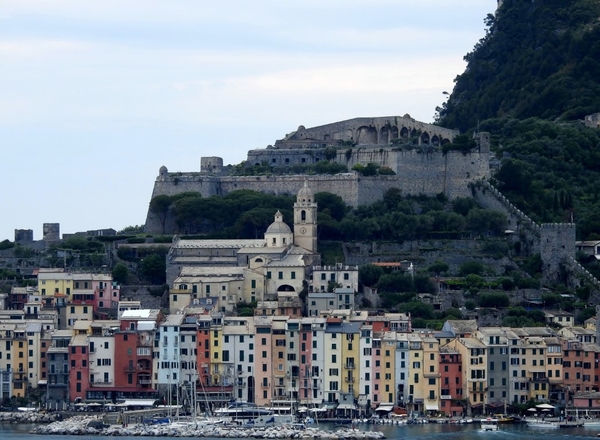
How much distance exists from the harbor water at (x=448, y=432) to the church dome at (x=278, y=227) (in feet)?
65.8

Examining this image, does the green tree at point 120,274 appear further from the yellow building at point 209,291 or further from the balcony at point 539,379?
the balcony at point 539,379

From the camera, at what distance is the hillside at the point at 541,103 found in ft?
358

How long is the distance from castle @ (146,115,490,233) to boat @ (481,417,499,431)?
86.6 feet

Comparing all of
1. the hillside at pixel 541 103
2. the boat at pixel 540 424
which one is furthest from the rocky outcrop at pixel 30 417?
the hillside at pixel 541 103

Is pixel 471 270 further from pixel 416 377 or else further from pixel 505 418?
pixel 505 418

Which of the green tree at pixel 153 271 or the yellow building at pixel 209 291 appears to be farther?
the green tree at pixel 153 271

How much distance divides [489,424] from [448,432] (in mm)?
2662

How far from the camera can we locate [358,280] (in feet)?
324

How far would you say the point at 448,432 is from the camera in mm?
80750

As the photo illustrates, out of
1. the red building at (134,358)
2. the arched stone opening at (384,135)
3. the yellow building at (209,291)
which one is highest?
the arched stone opening at (384,135)

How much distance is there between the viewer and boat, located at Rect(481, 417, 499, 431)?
3222 inches

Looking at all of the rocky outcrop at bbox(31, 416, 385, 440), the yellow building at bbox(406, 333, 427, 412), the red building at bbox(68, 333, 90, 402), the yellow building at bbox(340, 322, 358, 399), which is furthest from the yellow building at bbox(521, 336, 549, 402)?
the red building at bbox(68, 333, 90, 402)

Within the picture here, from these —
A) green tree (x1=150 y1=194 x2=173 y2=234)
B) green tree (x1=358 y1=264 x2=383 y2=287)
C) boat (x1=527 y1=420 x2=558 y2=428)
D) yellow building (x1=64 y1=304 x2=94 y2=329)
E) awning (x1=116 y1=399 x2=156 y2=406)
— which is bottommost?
boat (x1=527 y1=420 x2=558 y2=428)

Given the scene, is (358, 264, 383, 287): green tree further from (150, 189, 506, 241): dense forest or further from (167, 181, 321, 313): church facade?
(150, 189, 506, 241): dense forest
